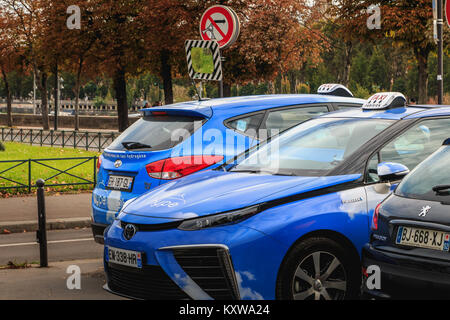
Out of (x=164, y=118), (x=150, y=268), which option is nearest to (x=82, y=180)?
(x=164, y=118)

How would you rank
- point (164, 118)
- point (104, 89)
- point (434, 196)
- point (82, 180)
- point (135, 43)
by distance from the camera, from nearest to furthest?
point (434, 196) < point (164, 118) < point (82, 180) < point (135, 43) < point (104, 89)

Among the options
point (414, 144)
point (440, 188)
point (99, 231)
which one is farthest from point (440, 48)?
point (440, 188)

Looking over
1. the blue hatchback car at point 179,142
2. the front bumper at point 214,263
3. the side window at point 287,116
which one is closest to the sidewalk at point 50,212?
the blue hatchback car at point 179,142

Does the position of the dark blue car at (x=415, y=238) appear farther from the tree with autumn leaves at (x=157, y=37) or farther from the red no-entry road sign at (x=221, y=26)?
the tree with autumn leaves at (x=157, y=37)

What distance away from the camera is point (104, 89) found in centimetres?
12162

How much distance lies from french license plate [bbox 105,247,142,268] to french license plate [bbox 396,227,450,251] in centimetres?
175

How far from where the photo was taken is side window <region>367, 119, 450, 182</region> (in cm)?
552

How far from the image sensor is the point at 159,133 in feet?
23.1

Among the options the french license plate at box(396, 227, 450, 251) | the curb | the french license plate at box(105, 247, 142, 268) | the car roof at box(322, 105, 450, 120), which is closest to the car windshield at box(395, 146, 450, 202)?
the french license plate at box(396, 227, 450, 251)

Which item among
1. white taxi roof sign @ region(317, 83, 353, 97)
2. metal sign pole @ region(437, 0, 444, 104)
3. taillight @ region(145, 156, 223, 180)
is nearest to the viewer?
taillight @ region(145, 156, 223, 180)

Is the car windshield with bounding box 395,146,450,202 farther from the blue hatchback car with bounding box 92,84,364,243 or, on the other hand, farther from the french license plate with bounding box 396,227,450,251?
the blue hatchback car with bounding box 92,84,364,243

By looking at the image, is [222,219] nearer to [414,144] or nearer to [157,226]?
[157,226]

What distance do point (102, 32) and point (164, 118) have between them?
26.3 m
